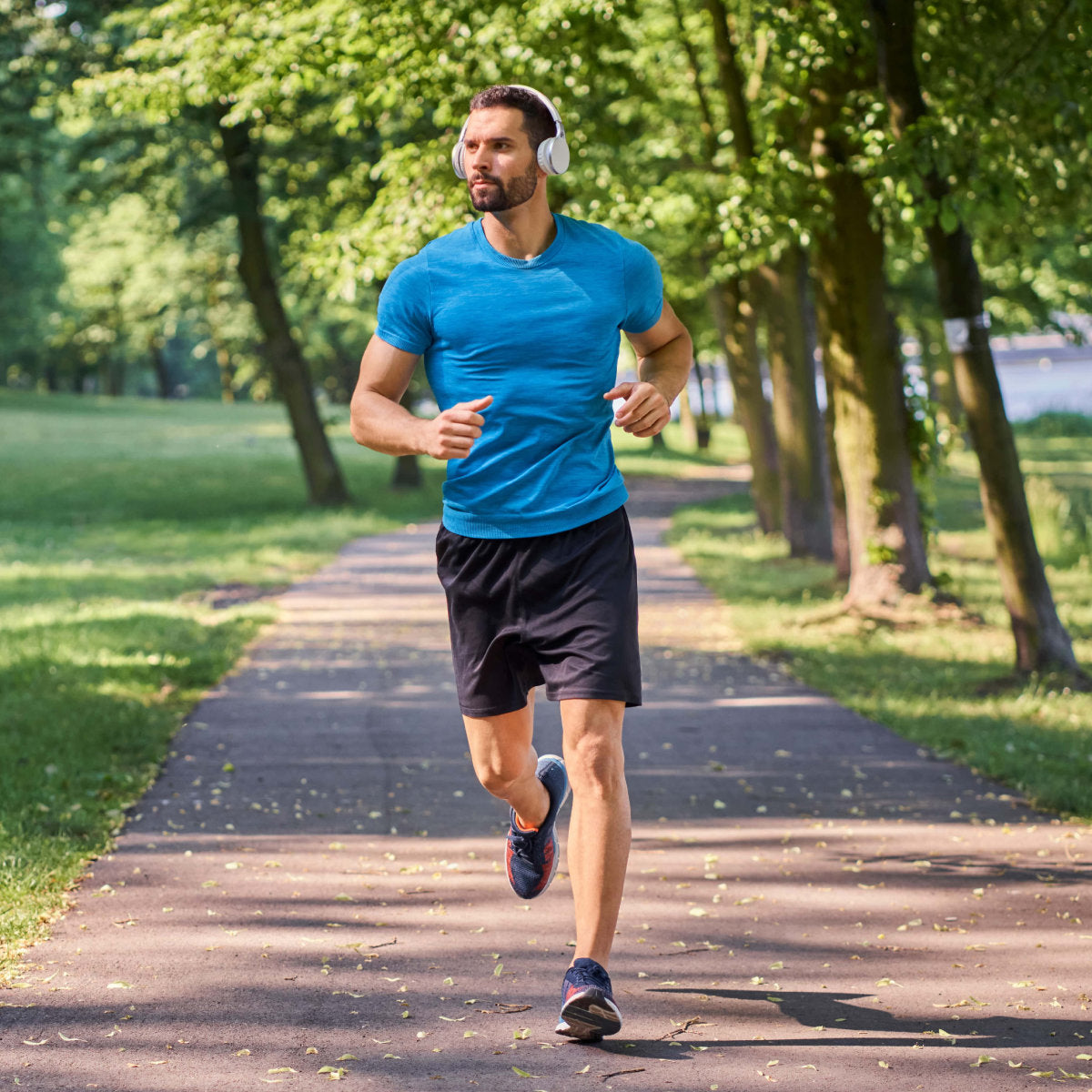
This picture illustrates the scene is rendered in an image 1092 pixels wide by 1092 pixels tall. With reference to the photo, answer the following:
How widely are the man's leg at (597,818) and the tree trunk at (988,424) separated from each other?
5.71 m

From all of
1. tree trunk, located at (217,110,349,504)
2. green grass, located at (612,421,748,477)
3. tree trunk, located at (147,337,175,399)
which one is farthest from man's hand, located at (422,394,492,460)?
tree trunk, located at (147,337,175,399)

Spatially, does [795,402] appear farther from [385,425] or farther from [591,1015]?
[591,1015]

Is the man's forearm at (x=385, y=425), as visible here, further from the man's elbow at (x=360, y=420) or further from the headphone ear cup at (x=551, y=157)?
the headphone ear cup at (x=551, y=157)

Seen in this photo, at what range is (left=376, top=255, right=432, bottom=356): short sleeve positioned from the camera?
12.7 ft

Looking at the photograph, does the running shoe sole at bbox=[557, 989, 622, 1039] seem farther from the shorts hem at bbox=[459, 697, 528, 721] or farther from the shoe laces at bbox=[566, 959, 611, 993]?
the shorts hem at bbox=[459, 697, 528, 721]

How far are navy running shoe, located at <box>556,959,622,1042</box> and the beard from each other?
1.93m

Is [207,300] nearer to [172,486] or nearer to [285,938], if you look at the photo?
[172,486]

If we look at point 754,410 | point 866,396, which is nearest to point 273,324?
point 754,410

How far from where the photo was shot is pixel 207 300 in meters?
31.1

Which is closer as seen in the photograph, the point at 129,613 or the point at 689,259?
the point at 129,613

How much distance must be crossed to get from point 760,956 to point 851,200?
324 inches

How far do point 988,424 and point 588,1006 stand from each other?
624 cm

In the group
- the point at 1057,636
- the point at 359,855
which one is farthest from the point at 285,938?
the point at 1057,636

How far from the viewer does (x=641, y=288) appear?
3975 mm
